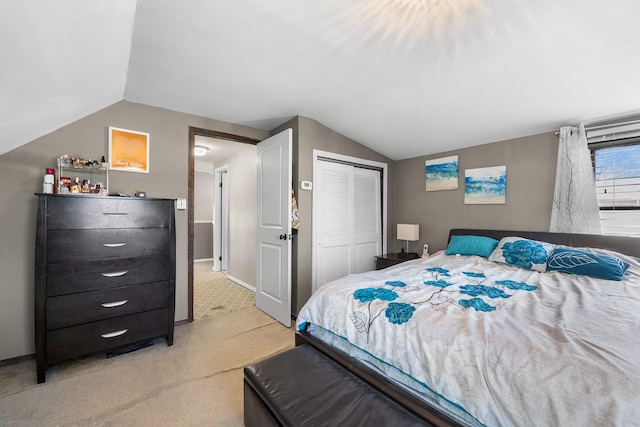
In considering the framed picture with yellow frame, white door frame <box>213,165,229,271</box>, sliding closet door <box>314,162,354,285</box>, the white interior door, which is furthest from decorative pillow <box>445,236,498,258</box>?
white door frame <box>213,165,229,271</box>

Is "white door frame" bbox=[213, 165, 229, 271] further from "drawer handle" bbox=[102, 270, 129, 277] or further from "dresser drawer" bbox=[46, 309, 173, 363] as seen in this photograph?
"drawer handle" bbox=[102, 270, 129, 277]

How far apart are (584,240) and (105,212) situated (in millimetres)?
4257

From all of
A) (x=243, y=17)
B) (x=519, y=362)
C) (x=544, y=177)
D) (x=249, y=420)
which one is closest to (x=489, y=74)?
(x=544, y=177)

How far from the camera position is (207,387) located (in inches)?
71.4

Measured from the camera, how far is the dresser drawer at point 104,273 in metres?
1.88

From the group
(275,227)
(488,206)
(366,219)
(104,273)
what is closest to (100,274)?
(104,273)

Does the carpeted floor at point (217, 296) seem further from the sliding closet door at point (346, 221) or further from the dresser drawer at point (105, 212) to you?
the dresser drawer at point (105, 212)

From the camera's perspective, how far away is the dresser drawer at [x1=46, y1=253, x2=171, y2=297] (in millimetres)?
1882

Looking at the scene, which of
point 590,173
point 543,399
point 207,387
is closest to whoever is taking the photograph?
point 543,399

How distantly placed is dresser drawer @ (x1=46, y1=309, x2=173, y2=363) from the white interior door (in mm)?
1089

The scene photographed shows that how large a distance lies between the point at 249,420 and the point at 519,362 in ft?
4.16

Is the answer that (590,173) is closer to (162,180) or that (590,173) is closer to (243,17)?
(243,17)

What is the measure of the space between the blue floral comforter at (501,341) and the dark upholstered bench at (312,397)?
0.51 ft

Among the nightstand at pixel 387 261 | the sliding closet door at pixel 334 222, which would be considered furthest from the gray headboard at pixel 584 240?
the sliding closet door at pixel 334 222
